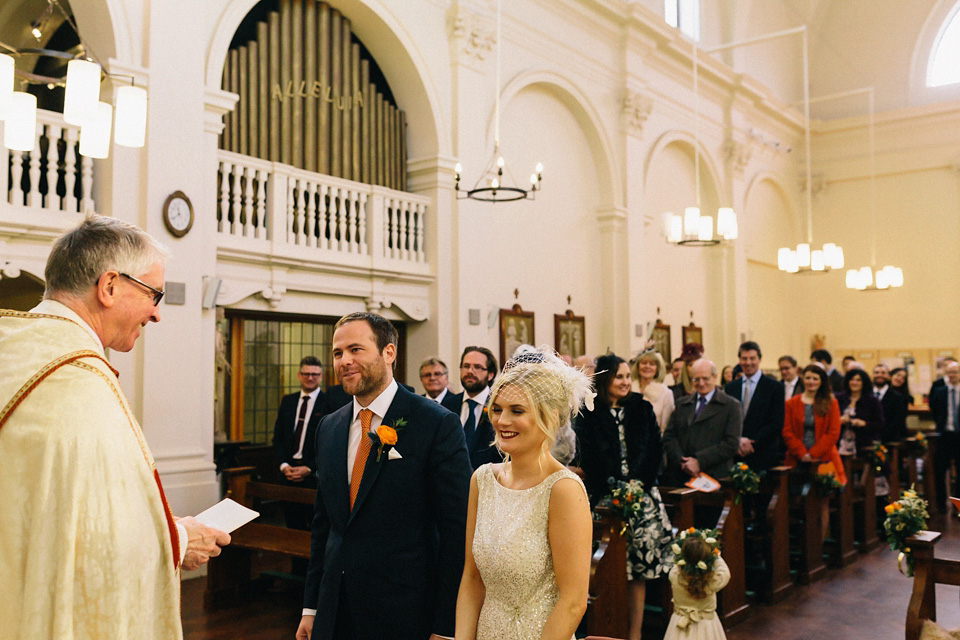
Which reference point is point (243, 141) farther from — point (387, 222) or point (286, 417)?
point (286, 417)

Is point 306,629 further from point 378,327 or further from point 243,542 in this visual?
point 243,542

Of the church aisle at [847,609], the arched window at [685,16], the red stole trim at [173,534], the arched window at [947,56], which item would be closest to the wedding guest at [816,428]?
the church aisle at [847,609]

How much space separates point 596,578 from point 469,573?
95.8 inches

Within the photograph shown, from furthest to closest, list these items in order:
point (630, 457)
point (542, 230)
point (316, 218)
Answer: point (542, 230) → point (316, 218) → point (630, 457)

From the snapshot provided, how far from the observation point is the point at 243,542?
6.02 m

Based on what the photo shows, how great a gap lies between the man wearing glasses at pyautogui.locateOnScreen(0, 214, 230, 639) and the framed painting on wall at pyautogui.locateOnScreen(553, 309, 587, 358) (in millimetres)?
10038

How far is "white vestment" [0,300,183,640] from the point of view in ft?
6.21

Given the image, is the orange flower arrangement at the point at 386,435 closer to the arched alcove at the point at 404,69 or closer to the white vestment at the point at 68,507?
the white vestment at the point at 68,507

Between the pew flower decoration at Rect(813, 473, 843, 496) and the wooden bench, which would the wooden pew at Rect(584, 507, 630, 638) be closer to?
the pew flower decoration at Rect(813, 473, 843, 496)

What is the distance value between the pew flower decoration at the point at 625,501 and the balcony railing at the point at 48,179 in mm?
4707

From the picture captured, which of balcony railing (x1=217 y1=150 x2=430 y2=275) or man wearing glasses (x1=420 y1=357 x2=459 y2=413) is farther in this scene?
balcony railing (x1=217 y1=150 x2=430 y2=275)

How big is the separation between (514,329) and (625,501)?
6414 millimetres

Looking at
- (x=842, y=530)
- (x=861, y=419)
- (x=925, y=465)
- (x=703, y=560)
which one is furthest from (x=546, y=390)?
(x=925, y=465)

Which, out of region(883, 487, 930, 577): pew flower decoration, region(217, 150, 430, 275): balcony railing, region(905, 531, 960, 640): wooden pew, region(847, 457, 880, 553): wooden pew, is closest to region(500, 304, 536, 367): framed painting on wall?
region(217, 150, 430, 275): balcony railing
